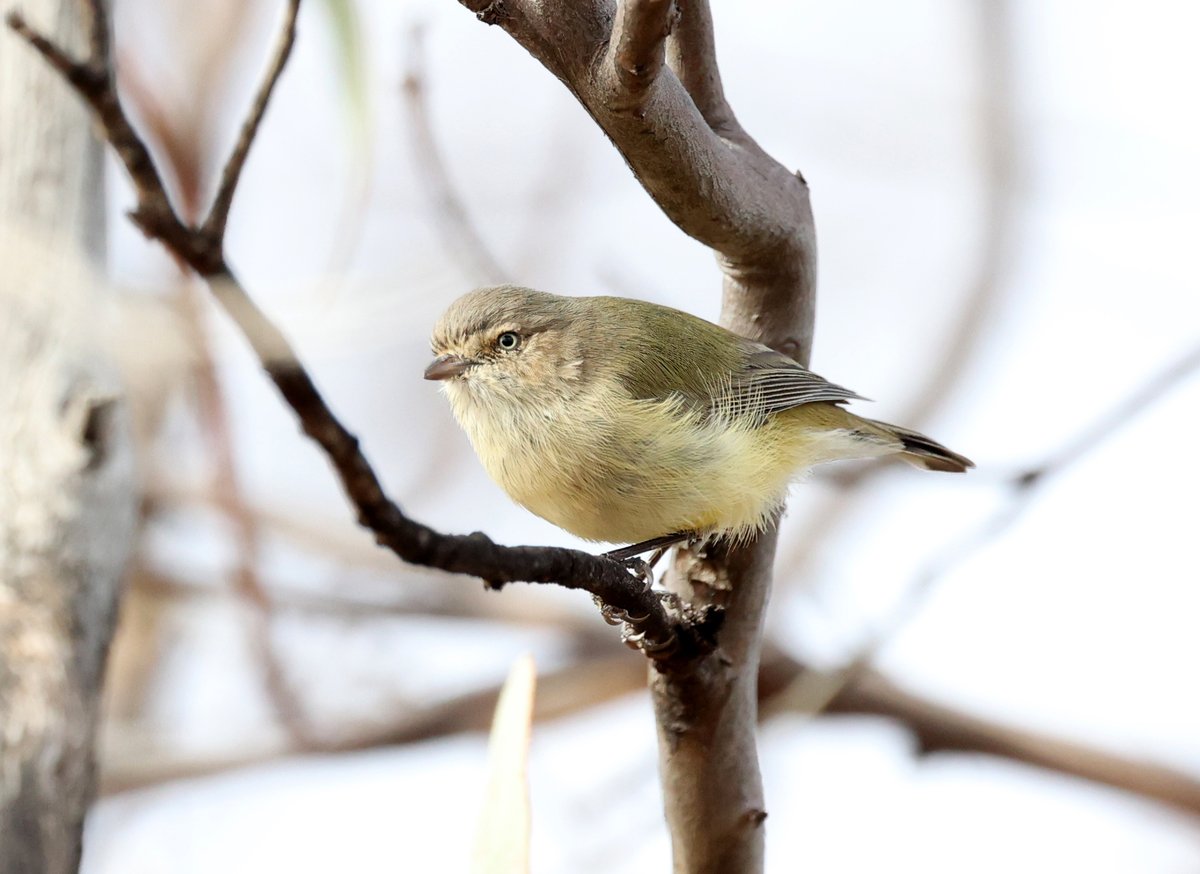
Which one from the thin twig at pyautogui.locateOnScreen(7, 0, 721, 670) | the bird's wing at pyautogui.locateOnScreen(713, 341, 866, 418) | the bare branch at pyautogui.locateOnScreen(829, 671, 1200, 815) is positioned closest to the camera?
the thin twig at pyautogui.locateOnScreen(7, 0, 721, 670)

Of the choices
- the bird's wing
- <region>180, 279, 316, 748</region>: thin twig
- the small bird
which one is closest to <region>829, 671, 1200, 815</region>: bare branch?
the small bird

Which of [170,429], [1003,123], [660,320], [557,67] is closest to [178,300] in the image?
[170,429]

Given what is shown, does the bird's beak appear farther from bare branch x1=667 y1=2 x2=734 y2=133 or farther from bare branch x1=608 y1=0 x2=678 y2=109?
bare branch x1=608 y1=0 x2=678 y2=109

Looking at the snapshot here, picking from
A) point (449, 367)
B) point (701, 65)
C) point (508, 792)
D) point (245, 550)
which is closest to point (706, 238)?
point (701, 65)

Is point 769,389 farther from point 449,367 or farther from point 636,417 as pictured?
point 449,367

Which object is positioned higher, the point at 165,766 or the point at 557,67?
the point at 557,67

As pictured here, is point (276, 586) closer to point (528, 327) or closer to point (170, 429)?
point (170, 429)

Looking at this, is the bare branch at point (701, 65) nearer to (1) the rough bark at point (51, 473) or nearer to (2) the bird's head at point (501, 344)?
(2) the bird's head at point (501, 344)
